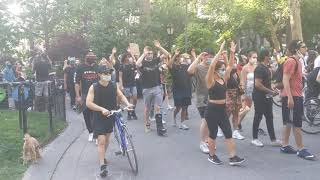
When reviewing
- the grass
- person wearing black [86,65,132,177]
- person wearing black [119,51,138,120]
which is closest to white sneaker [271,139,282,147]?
person wearing black [86,65,132,177]

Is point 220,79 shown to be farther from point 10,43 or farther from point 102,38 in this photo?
point 102,38

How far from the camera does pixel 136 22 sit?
99.0ft

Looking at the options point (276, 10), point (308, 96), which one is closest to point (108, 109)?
point (308, 96)

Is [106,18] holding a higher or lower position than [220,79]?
higher

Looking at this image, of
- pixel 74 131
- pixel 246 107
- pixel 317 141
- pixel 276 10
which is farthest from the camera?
pixel 276 10

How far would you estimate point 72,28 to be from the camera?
3231cm

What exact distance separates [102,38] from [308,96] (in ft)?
54.3

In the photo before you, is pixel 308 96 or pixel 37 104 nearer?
pixel 308 96

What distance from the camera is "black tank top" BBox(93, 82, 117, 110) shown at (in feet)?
27.1

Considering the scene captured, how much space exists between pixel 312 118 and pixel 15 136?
5.85m

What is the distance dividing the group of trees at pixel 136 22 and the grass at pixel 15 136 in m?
3.61

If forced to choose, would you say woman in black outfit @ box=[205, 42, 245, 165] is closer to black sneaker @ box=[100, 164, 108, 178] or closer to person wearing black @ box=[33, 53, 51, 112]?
black sneaker @ box=[100, 164, 108, 178]

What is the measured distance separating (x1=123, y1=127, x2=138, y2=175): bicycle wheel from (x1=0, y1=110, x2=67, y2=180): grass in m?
1.58

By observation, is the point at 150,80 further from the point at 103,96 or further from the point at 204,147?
the point at 103,96
